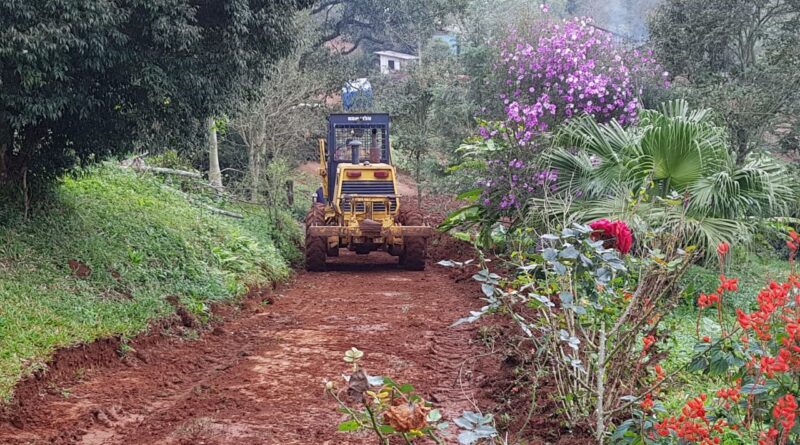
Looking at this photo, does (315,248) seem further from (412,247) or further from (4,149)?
(4,149)

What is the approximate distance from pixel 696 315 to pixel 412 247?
6689 mm

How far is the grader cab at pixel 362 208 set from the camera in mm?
15234

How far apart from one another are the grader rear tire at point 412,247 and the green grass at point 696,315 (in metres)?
5.39

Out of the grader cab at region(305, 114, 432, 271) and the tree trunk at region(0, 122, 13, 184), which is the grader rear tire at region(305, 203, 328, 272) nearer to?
the grader cab at region(305, 114, 432, 271)

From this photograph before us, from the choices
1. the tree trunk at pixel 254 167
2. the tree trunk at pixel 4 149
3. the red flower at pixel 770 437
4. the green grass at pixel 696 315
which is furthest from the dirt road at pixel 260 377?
the tree trunk at pixel 254 167

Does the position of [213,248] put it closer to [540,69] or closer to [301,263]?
[301,263]

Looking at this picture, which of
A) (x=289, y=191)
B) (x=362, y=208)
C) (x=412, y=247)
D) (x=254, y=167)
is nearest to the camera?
(x=412, y=247)

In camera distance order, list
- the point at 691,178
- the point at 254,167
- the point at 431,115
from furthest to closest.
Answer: the point at 431,115
the point at 254,167
the point at 691,178

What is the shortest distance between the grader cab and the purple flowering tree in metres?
2.80

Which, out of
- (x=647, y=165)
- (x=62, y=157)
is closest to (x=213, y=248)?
(x=62, y=157)

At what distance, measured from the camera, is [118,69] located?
8.96 metres

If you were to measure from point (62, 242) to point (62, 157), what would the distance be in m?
1.10

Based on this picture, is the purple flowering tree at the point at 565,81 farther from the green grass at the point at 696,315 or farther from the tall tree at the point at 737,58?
the green grass at the point at 696,315

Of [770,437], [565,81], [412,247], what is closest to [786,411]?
[770,437]
